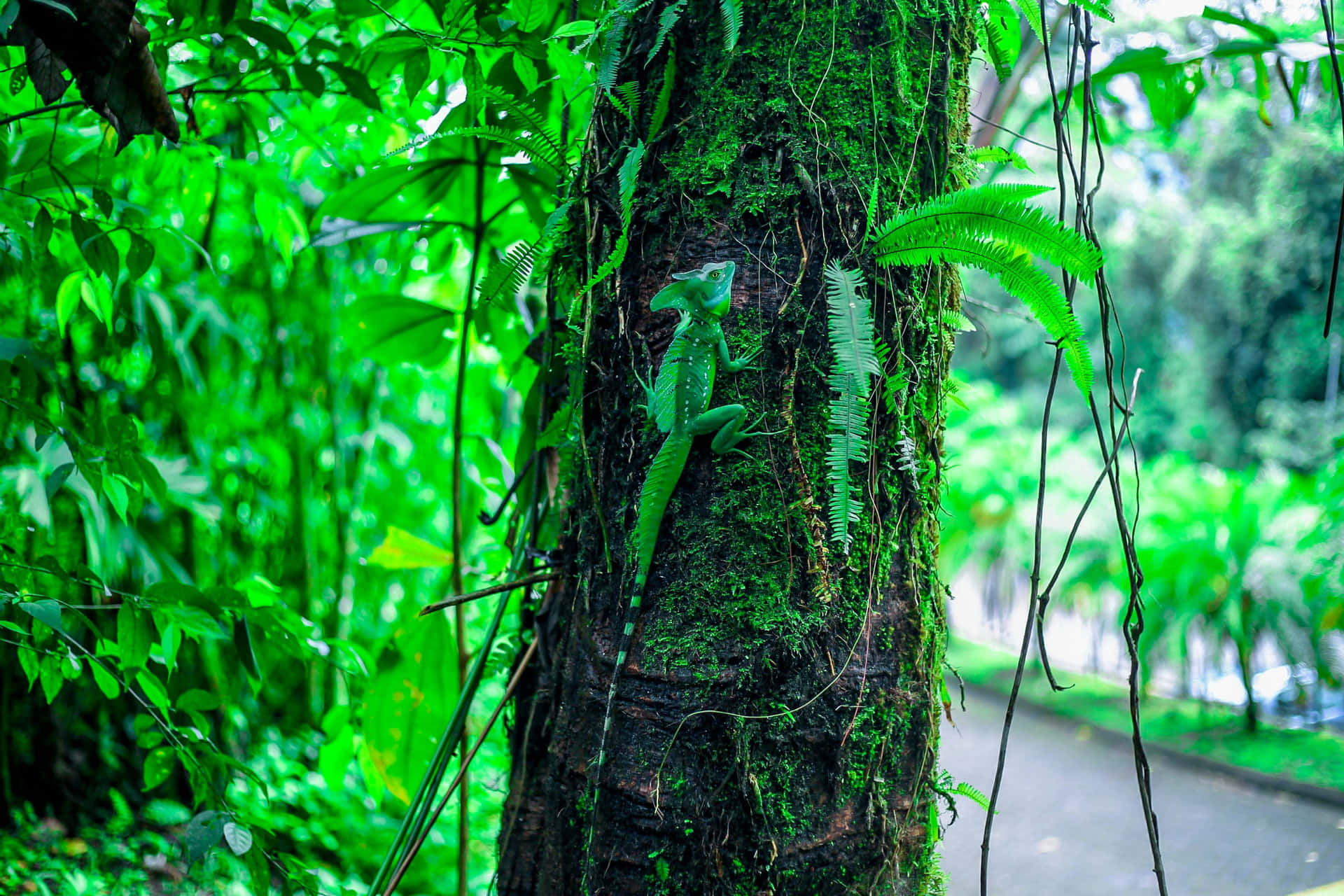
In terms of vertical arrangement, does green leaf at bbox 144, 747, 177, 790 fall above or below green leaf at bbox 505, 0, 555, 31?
below

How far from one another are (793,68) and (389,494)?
107 inches

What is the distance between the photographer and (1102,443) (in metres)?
0.75

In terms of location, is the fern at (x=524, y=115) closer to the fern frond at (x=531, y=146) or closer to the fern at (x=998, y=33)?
the fern frond at (x=531, y=146)

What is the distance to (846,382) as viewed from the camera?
2.42ft

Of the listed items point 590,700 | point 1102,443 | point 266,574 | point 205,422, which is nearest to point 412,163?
point 590,700

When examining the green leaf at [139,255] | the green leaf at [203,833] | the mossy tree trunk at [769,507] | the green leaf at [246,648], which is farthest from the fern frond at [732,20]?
the green leaf at [203,833]

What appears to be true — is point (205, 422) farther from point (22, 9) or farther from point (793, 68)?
point (793, 68)

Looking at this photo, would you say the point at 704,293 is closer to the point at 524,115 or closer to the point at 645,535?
the point at 645,535

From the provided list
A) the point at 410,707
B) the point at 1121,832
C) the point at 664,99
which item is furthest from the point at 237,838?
the point at 1121,832

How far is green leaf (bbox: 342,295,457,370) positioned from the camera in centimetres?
133

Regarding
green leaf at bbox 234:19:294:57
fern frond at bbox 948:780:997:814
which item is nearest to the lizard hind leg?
fern frond at bbox 948:780:997:814

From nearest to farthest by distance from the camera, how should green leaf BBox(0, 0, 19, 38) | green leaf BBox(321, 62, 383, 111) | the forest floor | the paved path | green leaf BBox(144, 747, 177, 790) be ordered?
green leaf BBox(0, 0, 19, 38) → green leaf BBox(144, 747, 177, 790) → green leaf BBox(321, 62, 383, 111) → the paved path → the forest floor

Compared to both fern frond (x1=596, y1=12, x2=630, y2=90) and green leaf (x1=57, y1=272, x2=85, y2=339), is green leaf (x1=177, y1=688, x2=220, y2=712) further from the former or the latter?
fern frond (x1=596, y1=12, x2=630, y2=90)

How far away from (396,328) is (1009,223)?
973mm
